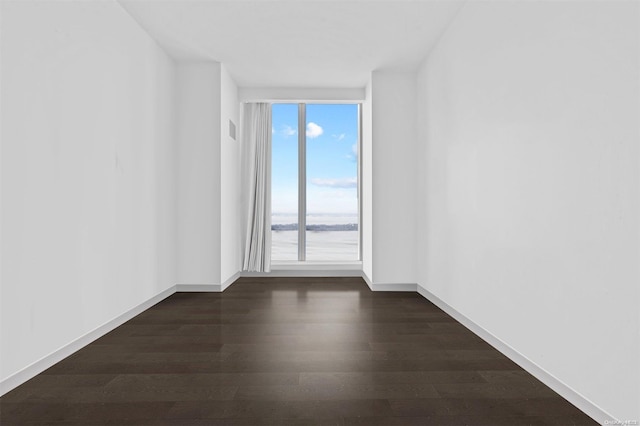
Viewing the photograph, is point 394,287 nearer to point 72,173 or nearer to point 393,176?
point 393,176

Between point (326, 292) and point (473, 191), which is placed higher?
point (473, 191)

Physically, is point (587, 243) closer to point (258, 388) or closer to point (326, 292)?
point (258, 388)

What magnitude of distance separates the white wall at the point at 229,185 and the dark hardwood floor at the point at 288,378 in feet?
4.47

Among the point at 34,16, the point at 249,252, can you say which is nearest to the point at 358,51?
the point at 34,16

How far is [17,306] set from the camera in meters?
1.83

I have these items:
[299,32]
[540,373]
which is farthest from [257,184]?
[540,373]

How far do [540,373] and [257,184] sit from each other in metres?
4.07

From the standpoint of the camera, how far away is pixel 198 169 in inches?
159

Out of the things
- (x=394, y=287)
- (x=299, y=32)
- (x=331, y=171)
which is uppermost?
(x=299, y=32)

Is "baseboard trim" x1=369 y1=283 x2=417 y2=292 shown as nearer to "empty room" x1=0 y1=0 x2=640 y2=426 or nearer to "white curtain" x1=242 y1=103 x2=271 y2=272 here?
"empty room" x1=0 y1=0 x2=640 y2=426

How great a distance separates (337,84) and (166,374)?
3.93m

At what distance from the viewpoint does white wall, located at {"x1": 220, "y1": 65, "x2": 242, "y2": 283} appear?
4.16 metres

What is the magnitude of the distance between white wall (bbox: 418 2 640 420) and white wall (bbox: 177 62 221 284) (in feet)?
8.81

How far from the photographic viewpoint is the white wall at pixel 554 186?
54.2 inches
